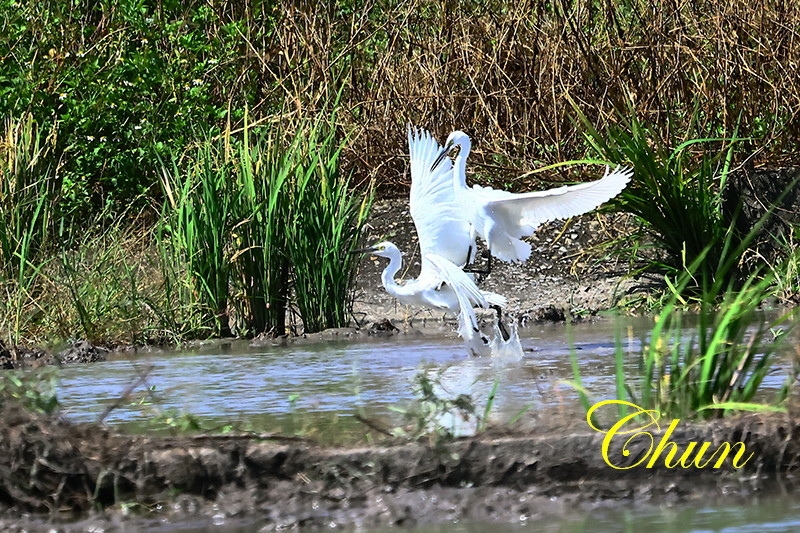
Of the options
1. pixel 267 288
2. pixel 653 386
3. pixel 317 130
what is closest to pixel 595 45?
pixel 317 130

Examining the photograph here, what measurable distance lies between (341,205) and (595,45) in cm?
368

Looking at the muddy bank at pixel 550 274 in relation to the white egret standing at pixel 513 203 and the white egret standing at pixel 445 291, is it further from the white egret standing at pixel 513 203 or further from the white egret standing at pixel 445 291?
the white egret standing at pixel 513 203

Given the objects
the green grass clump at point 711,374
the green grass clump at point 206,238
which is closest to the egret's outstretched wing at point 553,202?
the green grass clump at point 206,238

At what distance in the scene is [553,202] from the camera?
8.77 metres

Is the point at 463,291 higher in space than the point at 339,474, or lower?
higher

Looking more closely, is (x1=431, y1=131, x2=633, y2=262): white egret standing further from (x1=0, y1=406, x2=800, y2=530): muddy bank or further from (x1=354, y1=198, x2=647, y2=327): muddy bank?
(x1=0, y1=406, x2=800, y2=530): muddy bank

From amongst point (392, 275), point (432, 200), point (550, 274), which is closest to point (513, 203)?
point (432, 200)

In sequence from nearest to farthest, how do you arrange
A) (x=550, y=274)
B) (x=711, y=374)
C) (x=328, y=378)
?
1. (x=711, y=374)
2. (x=328, y=378)
3. (x=550, y=274)

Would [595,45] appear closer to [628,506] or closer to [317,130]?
[317,130]

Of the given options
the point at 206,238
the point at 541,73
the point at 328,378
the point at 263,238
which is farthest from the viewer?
the point at 541,73

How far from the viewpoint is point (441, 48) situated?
42.5 ft

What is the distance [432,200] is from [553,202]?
2.54 ft

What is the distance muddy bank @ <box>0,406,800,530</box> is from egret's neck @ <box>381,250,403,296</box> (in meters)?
4.94

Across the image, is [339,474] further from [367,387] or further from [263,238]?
Answer: [263,238]
